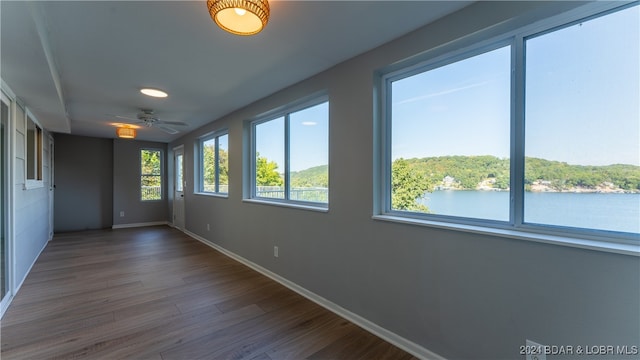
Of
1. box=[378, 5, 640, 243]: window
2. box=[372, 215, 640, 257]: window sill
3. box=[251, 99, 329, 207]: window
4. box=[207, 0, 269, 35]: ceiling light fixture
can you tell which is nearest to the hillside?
box=[251, 99, 329, 207]: window

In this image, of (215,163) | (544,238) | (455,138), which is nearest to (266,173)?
(215,163)

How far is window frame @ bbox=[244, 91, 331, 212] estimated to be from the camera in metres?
2.91

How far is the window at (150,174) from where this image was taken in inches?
284

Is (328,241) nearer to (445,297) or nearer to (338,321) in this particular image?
(338,321)

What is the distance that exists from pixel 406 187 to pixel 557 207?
925 mm

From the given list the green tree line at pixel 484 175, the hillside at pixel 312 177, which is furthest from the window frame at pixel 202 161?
the green tree line at pixel 484 175

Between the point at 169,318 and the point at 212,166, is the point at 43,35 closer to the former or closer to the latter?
the point at 169,318

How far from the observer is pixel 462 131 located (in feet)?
6.21

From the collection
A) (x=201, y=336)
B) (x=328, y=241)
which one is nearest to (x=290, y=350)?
(x=201, y=336)

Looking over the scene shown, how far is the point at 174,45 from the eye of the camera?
2154mm

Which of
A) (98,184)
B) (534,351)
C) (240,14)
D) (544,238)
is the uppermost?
(240,14)

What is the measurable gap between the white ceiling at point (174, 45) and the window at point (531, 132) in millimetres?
471

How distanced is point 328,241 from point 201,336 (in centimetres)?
129

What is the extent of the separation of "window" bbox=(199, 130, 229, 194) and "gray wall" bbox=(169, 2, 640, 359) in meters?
1.90
